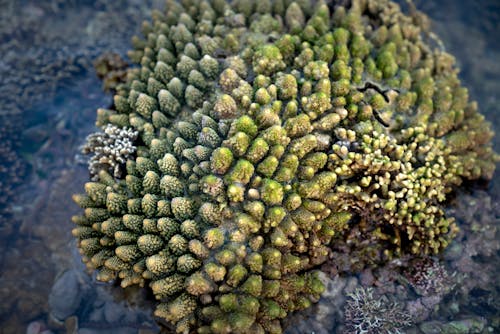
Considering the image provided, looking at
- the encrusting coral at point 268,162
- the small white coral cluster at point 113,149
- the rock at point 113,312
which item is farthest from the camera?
the small white coral cluster at point 113,149

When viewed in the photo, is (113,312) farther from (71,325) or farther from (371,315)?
(371,315)

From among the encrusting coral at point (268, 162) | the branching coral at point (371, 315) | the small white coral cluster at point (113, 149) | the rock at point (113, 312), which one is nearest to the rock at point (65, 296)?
the rock at point (113, 312)

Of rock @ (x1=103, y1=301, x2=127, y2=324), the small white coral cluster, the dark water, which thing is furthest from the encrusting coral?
rock @ (x1=103, y1=301, x2=127, y2=324)

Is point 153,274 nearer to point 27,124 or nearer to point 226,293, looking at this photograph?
point 226,293

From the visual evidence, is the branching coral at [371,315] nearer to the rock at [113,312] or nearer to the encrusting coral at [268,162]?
the encrusting coral at [268,162]

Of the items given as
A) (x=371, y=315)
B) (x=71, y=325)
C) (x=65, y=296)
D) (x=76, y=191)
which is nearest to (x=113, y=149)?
(x=76, y=191)

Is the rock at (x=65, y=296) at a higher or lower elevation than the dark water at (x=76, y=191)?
lower
